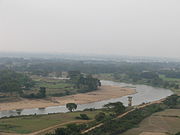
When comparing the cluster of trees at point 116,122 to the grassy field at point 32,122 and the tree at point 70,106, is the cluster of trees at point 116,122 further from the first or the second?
the tree at point 70,106

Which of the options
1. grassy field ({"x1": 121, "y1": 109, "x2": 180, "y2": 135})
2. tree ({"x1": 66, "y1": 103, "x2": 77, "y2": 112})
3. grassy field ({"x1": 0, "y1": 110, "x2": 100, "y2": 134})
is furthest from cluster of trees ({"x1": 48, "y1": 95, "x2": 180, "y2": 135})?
tree ({"x1": 66, "y1": 103, "x2": 77, "y2": 112})

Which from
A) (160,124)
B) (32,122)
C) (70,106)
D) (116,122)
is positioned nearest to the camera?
(116,122)

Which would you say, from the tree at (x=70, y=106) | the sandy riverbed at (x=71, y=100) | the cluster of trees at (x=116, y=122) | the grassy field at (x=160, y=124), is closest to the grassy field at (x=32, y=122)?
the tree at (x=70, y=106)

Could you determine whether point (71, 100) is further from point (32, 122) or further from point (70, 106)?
point (32, 122)

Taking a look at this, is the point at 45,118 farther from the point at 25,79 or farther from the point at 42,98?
the point at 25,79

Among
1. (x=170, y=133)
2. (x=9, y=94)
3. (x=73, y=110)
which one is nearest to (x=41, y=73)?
(x=9, y=94)

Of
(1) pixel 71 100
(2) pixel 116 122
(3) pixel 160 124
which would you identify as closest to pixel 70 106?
(2) pixel 116 122
